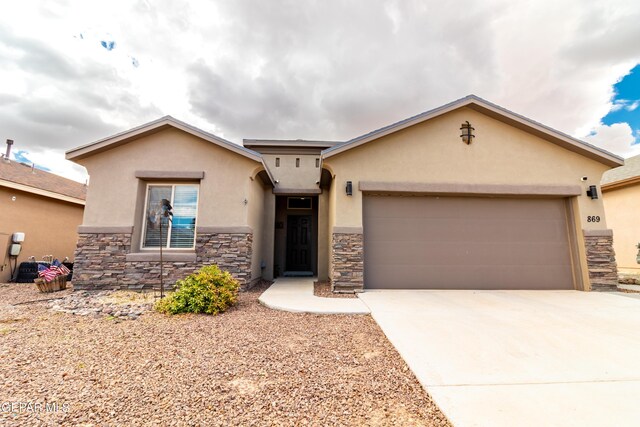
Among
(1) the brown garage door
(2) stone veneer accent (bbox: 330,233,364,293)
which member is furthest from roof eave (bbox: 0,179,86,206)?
(1) the brown garage door

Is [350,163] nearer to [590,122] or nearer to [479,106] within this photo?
[479,106]

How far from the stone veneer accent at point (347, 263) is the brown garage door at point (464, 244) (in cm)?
34

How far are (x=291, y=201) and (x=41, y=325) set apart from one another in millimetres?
7144

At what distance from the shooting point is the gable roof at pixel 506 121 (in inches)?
266

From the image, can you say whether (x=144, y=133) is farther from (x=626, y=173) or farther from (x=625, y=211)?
(x=626, y=173)

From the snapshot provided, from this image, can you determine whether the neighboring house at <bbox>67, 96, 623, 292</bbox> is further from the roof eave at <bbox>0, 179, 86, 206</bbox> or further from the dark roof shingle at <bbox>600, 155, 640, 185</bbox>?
the dark roof shingle at <bbox>600, 155, 640, 185</bbox>

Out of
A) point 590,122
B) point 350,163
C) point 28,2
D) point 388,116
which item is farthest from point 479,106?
point 590,122

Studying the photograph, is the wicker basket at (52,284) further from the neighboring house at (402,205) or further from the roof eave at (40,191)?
the roof eave at (40,191)

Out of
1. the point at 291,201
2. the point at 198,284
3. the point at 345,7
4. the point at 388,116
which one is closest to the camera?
the point at 198,284

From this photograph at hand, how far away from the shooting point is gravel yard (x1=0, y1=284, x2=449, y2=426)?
1.93 metres

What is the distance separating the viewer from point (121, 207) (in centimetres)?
691

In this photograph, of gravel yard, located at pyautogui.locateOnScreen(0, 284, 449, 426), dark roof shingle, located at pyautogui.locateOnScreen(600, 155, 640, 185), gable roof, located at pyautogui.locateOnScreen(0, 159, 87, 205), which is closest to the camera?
gravel yard, located at pyautogui.locateOnScreen(0, 284, 449, 426)

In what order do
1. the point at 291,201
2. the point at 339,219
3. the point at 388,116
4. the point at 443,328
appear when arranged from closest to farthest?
the point at 443,328
the point at 339,219
the point at 291,201
the point at 388,116

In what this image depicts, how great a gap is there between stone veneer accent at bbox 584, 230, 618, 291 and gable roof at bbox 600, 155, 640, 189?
5.55m
